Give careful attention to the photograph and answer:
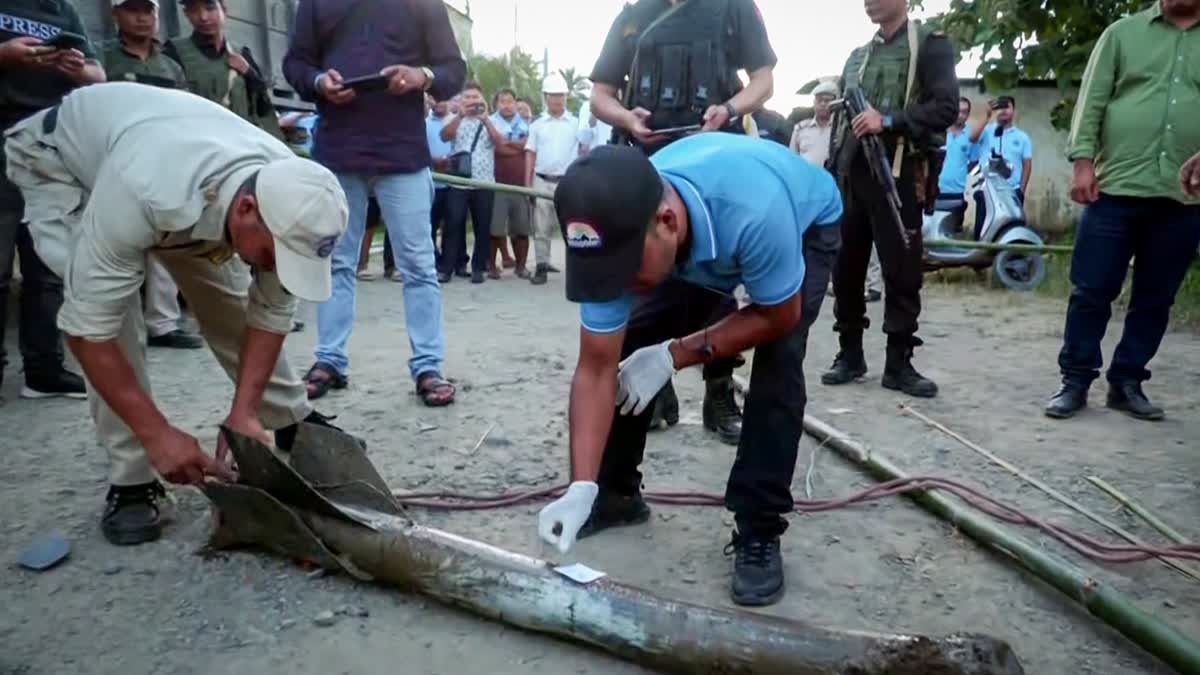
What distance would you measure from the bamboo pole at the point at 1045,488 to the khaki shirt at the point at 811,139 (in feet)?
14.6

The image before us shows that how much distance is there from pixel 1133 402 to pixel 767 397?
2.32m

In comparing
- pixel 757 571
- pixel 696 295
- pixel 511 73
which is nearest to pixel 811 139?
pixel 696 295

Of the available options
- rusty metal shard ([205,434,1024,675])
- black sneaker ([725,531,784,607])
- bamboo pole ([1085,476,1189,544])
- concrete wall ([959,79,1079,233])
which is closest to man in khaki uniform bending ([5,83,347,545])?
rusty metal shard ([205,434,1024,675])

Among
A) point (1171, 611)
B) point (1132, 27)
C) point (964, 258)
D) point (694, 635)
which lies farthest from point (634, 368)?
point (964, 258)

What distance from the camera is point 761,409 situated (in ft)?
7.32

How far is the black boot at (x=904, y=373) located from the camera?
405 cm

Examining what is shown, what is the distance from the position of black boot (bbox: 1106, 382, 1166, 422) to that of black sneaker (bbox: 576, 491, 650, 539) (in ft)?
7.43

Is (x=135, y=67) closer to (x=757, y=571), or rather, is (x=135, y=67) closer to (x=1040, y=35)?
(x=757, y=571)

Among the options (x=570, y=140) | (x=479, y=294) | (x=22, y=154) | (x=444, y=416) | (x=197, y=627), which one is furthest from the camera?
(x=570, y=140)

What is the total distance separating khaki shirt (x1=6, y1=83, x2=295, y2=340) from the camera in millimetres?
2053

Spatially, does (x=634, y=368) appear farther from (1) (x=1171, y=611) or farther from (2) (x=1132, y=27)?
(2) (x=1132, y=27)

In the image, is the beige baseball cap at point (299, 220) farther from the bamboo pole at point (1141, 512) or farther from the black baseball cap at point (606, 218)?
the bamboo pole at point (1141, 512)

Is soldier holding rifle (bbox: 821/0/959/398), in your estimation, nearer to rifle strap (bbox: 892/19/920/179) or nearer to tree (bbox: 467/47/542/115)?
rifle strap (bbox: 892/19/920/179)

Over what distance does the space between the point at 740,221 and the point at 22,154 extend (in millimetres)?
1873
